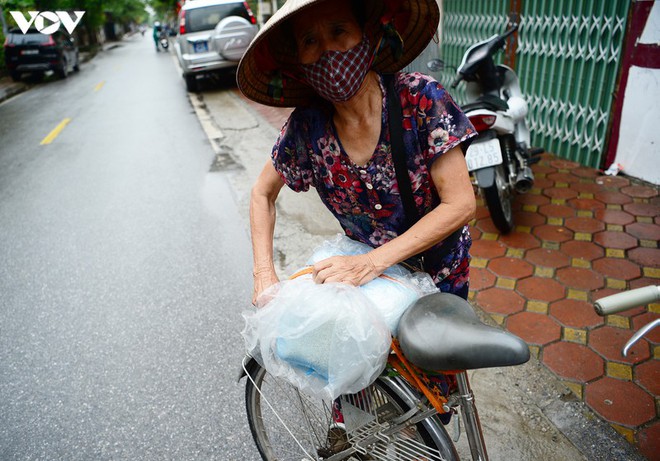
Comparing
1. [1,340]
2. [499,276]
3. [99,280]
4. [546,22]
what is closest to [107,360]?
[1,340]

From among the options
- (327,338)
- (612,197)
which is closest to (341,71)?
A: (327,338)

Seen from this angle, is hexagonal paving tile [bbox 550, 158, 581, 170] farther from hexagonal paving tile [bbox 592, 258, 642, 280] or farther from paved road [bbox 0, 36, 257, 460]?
paved road [bbox 0, 36, 257, 460]

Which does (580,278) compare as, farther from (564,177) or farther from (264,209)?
(264,209)

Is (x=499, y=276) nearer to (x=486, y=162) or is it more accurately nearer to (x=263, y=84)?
(x=486, y=162)

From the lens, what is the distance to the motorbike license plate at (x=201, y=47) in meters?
9.86

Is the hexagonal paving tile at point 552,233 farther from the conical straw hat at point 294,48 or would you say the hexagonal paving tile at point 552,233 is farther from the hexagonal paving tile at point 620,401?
the conical straw hat at point 294,48

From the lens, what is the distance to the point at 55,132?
26.9 feet

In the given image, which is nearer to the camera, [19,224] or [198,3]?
[19,224]

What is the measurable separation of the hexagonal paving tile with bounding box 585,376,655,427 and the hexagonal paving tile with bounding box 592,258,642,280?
39.7 inches

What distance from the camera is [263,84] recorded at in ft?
5.27

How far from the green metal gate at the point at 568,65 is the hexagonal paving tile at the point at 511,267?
2002mm

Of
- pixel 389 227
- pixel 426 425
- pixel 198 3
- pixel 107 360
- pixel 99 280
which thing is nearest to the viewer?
pixel 426 425

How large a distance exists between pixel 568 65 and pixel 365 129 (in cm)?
414

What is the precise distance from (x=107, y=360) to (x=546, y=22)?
16.5 ft
